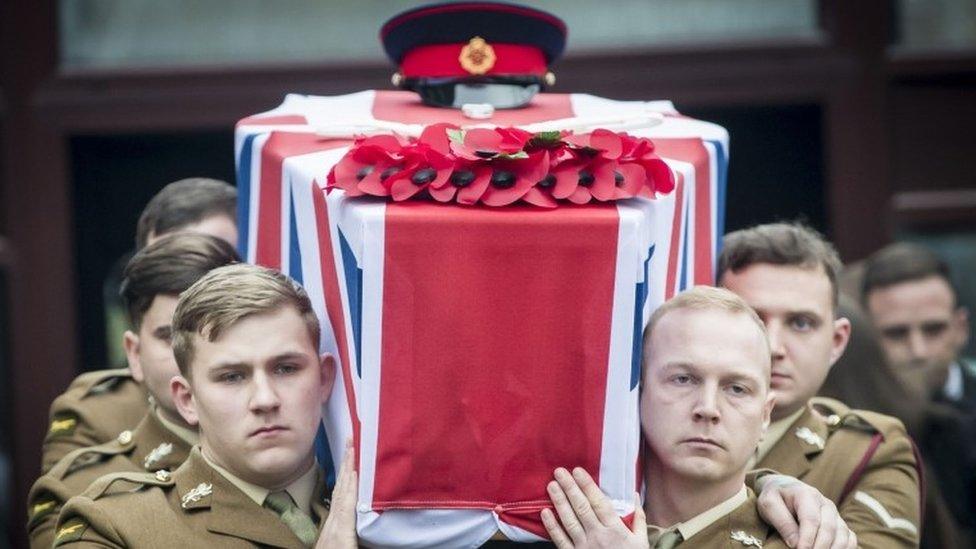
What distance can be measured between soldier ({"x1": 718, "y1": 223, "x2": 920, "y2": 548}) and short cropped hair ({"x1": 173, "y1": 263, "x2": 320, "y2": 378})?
3.07 ft

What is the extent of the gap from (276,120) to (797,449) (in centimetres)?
120

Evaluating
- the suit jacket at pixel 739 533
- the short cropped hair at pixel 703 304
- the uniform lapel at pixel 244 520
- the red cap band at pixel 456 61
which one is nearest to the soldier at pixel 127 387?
the red cap band at pixel 456 61

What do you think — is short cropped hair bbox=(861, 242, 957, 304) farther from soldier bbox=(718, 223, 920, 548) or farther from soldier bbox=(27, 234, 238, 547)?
soldier bbox=(27, 234, 238, 547)

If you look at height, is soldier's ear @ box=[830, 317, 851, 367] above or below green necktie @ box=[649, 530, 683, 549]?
above

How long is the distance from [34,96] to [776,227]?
268 centimetres

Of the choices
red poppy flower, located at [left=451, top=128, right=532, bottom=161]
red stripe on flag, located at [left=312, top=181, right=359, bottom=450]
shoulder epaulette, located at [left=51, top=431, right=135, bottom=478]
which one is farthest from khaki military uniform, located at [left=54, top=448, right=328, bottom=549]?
red poppy flower, located at [left=451, top=128, right=532, bottom=161]

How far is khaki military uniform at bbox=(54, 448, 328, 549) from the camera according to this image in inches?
125

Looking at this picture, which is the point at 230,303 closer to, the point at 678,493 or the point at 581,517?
the point at 581,517

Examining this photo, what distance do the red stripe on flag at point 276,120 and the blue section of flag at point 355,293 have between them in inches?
25.8

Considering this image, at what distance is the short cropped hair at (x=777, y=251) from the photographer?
145 inches

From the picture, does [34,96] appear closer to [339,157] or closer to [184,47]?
[184,47]

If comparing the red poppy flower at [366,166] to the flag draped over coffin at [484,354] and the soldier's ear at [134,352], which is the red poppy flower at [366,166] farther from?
the soldier's ear at [134,352]

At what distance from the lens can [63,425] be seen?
13.3 feet

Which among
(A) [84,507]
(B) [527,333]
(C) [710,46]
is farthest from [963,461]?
(A) [84,507]
